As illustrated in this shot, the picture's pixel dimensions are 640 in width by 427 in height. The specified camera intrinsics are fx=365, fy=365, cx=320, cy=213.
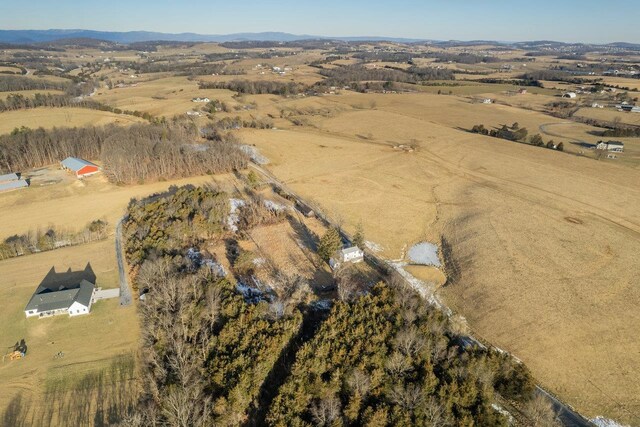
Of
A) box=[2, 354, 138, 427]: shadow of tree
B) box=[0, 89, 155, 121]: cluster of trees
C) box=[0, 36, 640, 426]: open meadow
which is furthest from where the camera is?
box=[0, 89, 155, 121]: cluster of trees

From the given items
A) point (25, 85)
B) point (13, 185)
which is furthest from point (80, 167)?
point (25, 85)

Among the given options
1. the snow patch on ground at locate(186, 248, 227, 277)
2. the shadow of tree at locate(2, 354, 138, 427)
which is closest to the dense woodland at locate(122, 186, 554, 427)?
the shadow of tree at locate(2, 354, 138, 427)

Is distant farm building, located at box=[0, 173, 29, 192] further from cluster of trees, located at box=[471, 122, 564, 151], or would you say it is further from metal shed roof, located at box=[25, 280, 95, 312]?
cluster of trees, located at box=[471, 122, 564, 151]

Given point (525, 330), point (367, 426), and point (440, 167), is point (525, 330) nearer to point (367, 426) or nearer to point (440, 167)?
point (367, 426)

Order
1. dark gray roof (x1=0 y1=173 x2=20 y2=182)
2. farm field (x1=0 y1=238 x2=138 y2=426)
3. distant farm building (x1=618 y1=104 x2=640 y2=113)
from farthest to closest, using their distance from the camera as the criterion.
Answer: distant farm building (x1=618 y1=104 x2=640 y2=113) < dark gray roof (x1=0 y1=173 x2=20 y2=182) < farm field (x1=0 y1=238 x2=138 y2=426)

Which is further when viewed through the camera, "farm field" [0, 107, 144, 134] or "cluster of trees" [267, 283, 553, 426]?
"farm field" [0, 107, 144, 134]

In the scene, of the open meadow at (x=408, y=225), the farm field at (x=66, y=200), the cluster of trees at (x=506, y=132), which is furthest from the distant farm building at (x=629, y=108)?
the farm field at (x=66, y=200)

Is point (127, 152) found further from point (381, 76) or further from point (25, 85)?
point (381, 76)

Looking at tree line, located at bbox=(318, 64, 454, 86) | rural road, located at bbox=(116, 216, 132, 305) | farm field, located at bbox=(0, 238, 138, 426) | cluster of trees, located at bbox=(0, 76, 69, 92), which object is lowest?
farm field, located at bbox=(0, 238, 138, 426)

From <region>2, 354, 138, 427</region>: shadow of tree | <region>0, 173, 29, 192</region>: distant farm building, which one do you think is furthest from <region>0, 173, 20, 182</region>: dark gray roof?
<region>2, 354, 138, 427</region>: shadow of tree

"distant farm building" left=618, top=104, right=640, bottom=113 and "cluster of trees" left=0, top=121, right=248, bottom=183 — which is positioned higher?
"distant farm building" left=618, top=104, right=640, bottom=113
